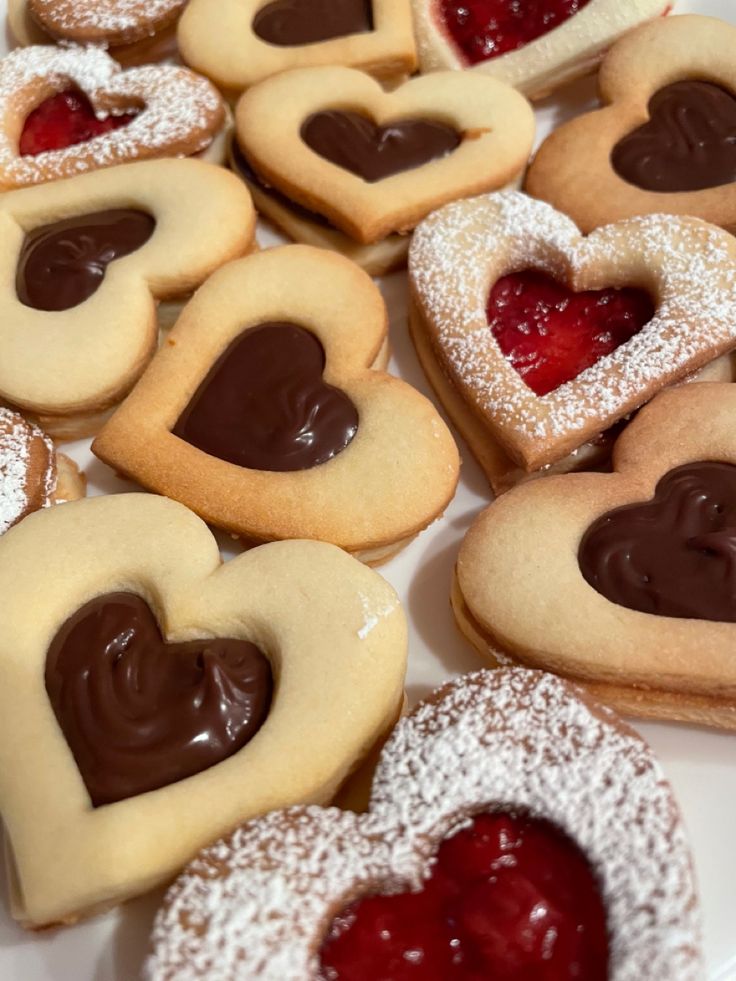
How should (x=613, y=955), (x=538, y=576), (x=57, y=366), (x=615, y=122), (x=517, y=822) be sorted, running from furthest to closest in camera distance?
(x=615, y=122)
(x=57, y=366)
(x=538, y=576)
(x=517, y=822)
(x=613, y=955)

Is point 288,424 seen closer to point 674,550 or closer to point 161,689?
point 161,689

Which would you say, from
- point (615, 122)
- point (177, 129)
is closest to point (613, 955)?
point (615, 122)

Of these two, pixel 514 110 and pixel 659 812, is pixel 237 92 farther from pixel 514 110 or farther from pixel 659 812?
pixel 659 812

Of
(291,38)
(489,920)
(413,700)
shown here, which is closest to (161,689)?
(413,700)

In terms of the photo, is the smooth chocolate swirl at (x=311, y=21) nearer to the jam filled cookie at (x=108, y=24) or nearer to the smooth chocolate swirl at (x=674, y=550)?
the jam filled cookie at (x=108, y=24)

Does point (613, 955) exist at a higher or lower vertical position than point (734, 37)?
lower

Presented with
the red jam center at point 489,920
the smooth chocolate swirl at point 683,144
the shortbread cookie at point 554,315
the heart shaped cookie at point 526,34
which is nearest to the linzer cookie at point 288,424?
the shortbread cookie at point 554,315
